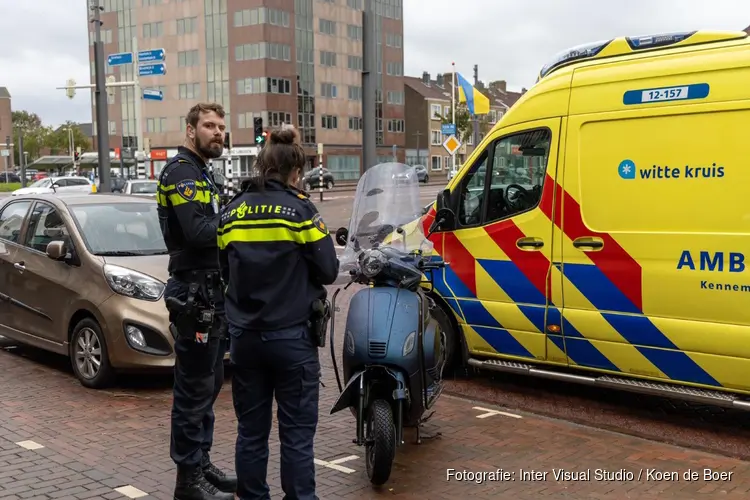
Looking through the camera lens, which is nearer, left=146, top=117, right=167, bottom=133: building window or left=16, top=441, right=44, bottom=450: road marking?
left=16, top=441, right=44, bottom=450: road marking

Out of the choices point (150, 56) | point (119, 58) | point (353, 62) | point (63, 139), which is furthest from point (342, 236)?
point (63, 139)

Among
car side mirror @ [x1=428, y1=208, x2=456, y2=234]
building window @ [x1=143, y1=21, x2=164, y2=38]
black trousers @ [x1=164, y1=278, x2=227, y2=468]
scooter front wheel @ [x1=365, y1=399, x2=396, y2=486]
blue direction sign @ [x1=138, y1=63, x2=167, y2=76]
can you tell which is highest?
building window @ [x1=143, y1=21, x2=164, y2=38]

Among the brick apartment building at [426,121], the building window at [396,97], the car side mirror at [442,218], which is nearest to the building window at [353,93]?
the building window at [396,97]

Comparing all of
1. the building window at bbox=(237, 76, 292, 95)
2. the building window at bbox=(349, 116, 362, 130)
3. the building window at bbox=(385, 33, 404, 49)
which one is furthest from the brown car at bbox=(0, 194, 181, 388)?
the building window at bbox=(385, 33, 404, 49)

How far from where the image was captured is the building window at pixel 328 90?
75.4 metres

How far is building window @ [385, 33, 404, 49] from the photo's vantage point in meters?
81.5

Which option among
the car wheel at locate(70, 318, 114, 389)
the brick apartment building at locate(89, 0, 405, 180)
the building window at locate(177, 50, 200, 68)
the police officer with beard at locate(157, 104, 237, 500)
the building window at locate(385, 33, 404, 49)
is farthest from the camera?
the building window at locate(385, 33, 404, 49)

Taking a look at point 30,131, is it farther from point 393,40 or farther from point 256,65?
point 393,40

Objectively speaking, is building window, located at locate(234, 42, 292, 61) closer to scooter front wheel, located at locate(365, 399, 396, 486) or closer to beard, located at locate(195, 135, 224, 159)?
beard, located at locate(195, 135, 224, 159)

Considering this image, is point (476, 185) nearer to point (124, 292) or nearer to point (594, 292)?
point (594, 292)

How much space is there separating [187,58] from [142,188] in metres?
50.1

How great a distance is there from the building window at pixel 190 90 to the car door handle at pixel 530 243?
70096mm

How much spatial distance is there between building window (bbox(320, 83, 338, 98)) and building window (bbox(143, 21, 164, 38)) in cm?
1600

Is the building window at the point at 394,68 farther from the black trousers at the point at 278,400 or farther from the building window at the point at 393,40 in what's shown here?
the black trousers at the point at 278,400
